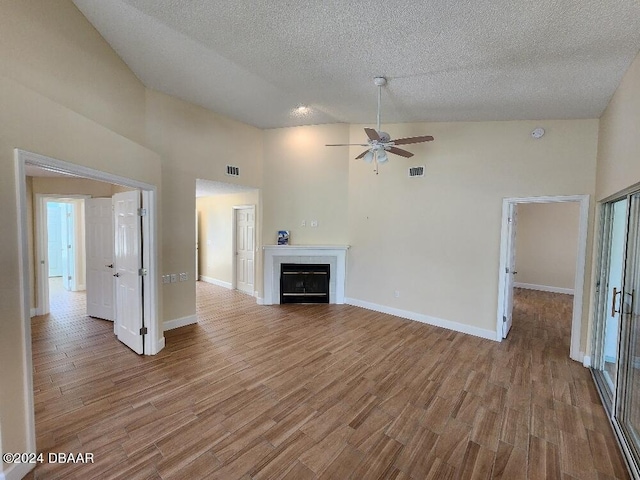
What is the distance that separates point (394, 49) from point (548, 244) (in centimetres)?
737

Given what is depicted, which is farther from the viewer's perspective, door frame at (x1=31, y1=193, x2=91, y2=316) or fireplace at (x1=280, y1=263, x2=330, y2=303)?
fireplace at (x1=280, y1=263, x2=330, y2=303)

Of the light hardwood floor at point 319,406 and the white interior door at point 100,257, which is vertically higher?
the white interior door at point 100,257

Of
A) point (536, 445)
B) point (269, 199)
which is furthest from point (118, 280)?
point (536, 445)

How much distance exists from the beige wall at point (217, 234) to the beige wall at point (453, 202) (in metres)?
2.91

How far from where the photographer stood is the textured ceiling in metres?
2.17

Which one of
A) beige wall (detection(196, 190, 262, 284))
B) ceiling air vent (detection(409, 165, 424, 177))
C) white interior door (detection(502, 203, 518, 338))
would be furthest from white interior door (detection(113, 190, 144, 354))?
white interior door (detection(502, 203, 518, 338))

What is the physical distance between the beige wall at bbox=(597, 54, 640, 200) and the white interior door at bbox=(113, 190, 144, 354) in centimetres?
486

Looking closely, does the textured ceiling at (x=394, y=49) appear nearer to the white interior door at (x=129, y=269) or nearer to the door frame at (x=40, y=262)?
the white interior door at (x=129, y=269)

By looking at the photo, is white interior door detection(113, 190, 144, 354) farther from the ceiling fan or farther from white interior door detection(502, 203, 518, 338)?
white interior door detection(502, 203, 518, 338)

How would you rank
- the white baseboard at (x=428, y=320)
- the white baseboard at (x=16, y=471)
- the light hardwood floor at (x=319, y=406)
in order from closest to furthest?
the white baseboard at (x=16, y=471) → the light hardwood floor at (x=319, y=406) → the white baseboard at (x=428, y=320)

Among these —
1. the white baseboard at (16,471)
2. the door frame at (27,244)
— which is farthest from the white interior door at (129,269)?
the white baseboard at (16,471)

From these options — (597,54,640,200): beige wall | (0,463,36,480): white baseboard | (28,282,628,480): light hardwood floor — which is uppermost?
(597,54,640,200): beige wall

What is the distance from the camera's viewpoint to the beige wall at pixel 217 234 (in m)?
7.06

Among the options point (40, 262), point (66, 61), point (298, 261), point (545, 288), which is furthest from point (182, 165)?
point (545, 288)
